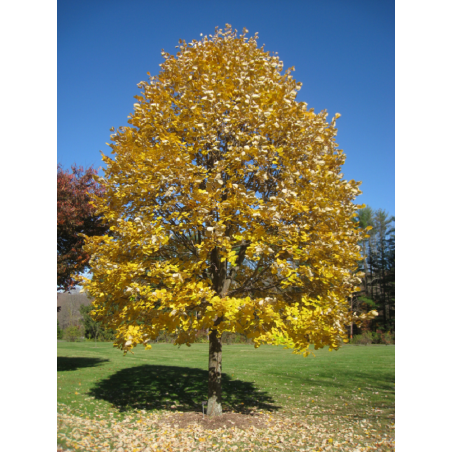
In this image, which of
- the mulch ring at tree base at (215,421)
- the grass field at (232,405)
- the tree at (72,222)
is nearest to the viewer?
the grass field at (232,405)

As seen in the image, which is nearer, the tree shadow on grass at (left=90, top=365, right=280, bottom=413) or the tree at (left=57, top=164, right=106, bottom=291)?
the tree shadow on grass at (left=90, top=365, right=280, bottom=413)

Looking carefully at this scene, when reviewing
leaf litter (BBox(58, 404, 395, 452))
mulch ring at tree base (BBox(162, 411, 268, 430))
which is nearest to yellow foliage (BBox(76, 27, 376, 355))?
leaf litter (BBox(58, 404, 395, 452))

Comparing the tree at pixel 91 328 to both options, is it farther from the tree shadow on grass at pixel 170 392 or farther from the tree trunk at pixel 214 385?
the tree trunk at pixel 214 385

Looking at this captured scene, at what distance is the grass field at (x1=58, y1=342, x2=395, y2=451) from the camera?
369 cm

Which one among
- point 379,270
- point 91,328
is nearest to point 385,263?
point 379,270

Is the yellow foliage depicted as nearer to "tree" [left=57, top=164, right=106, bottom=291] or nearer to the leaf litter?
the leaf litter

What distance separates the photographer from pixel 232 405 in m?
5.43

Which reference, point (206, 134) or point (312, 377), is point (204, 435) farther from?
point (312, 377)

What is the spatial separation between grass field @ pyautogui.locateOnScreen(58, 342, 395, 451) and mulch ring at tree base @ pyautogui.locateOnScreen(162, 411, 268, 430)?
14cm

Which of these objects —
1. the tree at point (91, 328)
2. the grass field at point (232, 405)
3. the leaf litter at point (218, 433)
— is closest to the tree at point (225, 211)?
the leaf litter at point (218, 433)

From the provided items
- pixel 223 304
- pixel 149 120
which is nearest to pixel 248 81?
pixel 149 120

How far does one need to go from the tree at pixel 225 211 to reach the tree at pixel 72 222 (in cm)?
353

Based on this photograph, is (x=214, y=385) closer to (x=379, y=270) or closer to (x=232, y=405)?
(x=232, y=405)

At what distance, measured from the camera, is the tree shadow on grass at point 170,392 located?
538 cm
